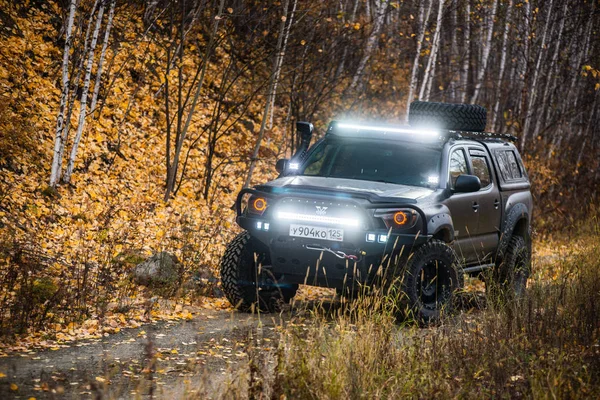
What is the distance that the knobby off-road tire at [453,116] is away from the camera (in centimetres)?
1008

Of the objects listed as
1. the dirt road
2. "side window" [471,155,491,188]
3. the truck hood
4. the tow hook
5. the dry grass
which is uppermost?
"side window" [471,155,491,188]

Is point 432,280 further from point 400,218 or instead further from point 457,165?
point 457,165

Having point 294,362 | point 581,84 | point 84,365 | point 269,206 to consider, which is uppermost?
point 581,84

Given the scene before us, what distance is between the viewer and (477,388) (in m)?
5.30

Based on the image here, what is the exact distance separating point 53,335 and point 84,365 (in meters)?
0.85

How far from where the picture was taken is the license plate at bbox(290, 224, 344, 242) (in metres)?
7.47

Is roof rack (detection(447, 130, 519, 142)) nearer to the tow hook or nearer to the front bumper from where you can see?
the front bumper

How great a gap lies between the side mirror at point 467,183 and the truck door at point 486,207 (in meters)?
0.92

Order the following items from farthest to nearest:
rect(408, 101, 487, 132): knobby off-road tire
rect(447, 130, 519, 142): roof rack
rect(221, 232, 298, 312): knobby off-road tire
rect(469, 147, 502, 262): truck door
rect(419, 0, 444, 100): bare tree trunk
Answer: rect(419, 0, 444, 100): bare tree trunk → rect(408, 101, 487, 132): knobby off-road tire → rect(469, 147, 502, 262): truck door → rect(447, 130, 519, 142): roof rack → rect(221, 232, 298, 312): knobby off-road tire

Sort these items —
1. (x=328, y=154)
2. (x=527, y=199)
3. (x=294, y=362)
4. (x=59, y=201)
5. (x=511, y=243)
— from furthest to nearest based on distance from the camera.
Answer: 1. (x=59, y=201)
2. (x=527, y=199)
3. (x=511, y=243)
4. (x=328, y=154)
5. (x=294, y=362)

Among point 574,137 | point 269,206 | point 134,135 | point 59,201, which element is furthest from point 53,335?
point 574,137

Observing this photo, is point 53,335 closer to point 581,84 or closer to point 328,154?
point 328,154

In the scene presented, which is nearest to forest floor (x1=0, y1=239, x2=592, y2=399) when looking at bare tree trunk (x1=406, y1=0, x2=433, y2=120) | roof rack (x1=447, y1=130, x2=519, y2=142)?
roof rack (x1=447, y1=130, x2=519, y2=142)

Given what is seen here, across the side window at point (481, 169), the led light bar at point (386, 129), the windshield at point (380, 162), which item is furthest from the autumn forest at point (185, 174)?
the led light bar at point (386, 129)
